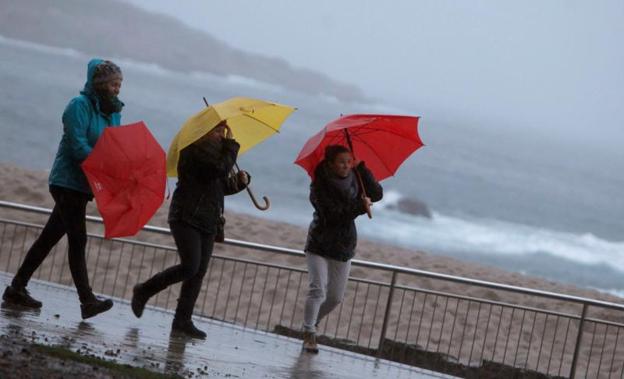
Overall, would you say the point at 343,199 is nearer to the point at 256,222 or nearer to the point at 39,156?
the point at 256,222

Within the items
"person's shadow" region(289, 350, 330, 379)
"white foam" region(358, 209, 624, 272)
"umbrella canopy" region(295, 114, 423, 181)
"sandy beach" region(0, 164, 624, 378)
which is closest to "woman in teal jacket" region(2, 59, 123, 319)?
"person's shadow" region(289, 350, 330, 379)

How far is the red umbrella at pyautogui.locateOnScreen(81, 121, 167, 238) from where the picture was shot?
9219 mm

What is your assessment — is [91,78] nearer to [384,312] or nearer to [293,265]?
[384,312]

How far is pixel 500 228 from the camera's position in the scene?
239ft

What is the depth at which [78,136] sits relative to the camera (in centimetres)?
Answer: 926

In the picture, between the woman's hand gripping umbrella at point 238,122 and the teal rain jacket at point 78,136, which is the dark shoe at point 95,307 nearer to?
the teal rain jacket at point 78,136

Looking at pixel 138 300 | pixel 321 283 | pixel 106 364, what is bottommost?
pixel 106 364

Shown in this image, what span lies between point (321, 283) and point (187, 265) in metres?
1.16

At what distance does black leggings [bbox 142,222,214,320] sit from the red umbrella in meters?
0.28

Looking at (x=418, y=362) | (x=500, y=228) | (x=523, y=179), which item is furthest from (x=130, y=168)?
(x=523, y=179)

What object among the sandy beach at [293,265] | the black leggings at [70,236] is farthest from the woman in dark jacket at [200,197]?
the sandy beach at [293,265]

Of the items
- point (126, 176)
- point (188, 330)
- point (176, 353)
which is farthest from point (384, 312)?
point (176, 353)

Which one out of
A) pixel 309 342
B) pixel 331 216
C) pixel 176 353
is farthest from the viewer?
pixel 309 342

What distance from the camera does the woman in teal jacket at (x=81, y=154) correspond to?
926 cm
